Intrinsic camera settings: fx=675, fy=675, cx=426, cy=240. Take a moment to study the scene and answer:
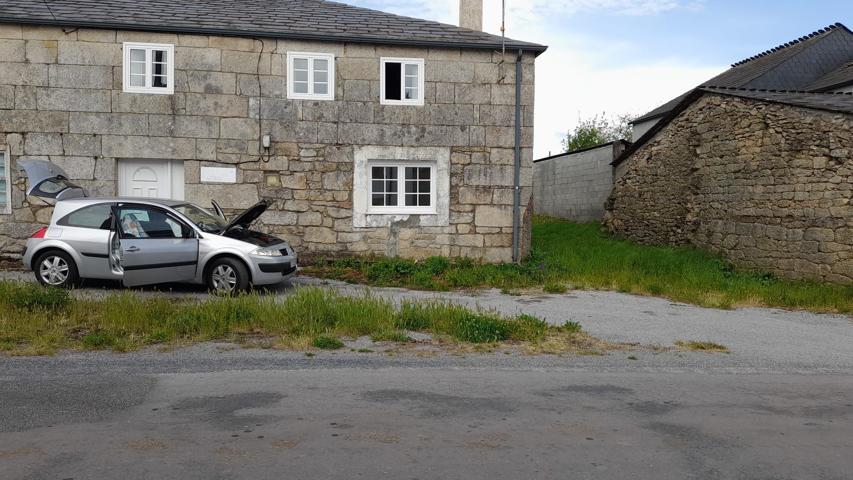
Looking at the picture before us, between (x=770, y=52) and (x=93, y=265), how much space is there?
94.6 ft

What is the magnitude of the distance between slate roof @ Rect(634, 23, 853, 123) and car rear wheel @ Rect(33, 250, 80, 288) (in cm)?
2223

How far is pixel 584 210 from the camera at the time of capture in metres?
23.1

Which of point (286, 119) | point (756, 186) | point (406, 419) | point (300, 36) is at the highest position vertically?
point (300, 36)

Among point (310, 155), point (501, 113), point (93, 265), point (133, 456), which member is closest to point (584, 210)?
point (501, 113)

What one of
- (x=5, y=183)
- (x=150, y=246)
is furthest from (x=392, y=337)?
(x=5, y=183)

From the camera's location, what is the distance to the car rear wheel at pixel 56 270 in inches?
402

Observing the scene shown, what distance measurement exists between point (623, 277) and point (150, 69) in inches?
391

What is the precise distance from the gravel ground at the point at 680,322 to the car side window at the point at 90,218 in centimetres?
101

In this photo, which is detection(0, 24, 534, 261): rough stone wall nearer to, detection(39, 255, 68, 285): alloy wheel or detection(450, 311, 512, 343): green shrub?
detection(39, 255, 68, 285): alloy wheel

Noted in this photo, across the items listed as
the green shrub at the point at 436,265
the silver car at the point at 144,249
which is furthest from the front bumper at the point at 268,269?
the green shrub at the point at 436,265

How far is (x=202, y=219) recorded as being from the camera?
10695 mm

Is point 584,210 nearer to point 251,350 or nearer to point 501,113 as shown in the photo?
→ point 501,113

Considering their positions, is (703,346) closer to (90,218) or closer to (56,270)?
(90,218)

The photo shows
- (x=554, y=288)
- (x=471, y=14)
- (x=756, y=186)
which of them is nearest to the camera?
(x=554, y=288)
